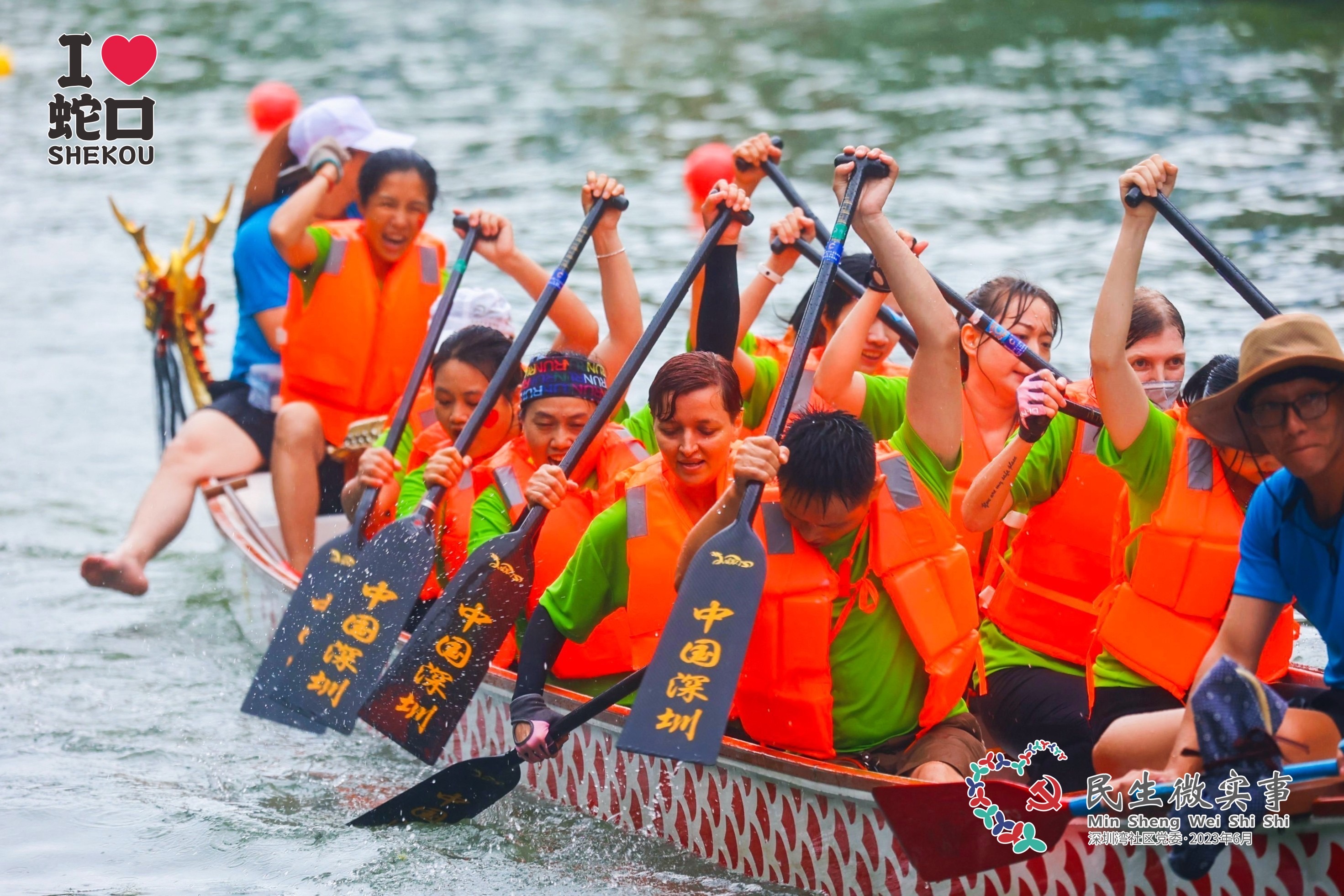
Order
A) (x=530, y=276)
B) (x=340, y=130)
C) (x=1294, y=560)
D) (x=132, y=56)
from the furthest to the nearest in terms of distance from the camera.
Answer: (x=132, y=56) < (x=340, y=130) < (x=530, y=276) < (x=1294, y=560)

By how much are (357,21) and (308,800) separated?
625 inches

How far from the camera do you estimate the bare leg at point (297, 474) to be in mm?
5328

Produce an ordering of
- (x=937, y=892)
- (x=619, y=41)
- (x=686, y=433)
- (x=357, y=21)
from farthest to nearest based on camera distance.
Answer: (x=357, y=21) → (x=619, y=41) → (x=686, y=433) → (x=937, y=892)

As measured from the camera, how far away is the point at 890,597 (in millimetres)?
3172

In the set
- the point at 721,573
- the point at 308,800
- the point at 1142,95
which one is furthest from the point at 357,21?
the point at 721,573

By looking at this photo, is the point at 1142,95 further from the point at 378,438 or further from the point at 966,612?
the point at 966,612

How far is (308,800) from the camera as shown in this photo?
14.4ft

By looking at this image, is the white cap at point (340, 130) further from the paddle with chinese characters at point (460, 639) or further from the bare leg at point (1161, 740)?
the bare leg at point (1161, 740)

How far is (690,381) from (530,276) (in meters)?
1.62

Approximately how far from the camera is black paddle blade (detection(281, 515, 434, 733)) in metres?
4.08

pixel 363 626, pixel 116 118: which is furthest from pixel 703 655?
pixel 116 118

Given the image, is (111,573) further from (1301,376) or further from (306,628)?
(1301,376)

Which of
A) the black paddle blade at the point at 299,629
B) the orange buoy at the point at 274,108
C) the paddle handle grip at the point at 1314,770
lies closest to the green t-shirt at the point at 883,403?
the black paddle blade at the point at 299,629

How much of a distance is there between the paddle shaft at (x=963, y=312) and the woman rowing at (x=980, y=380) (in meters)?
0.05
